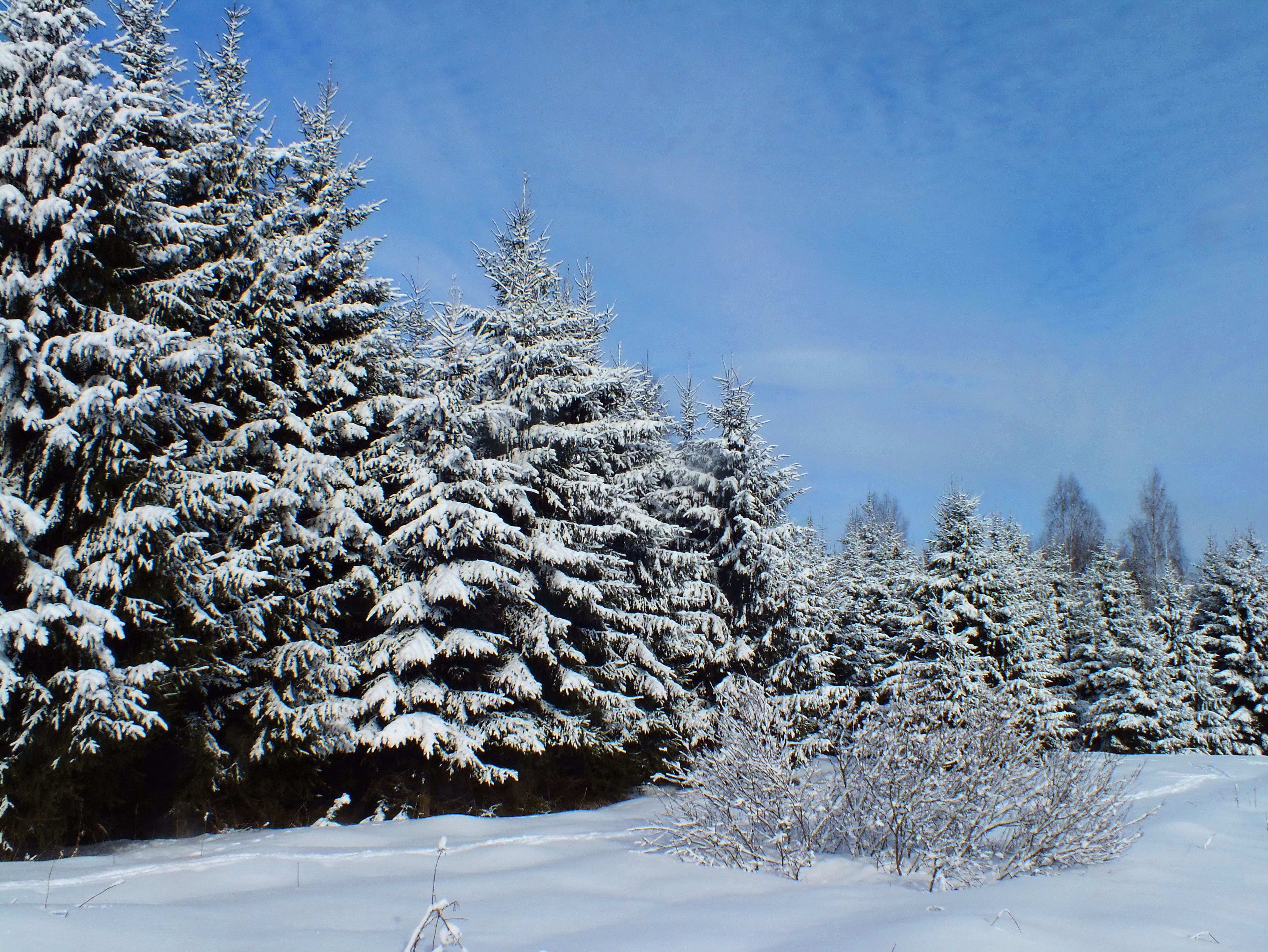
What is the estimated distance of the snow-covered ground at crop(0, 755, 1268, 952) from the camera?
12.2 feet

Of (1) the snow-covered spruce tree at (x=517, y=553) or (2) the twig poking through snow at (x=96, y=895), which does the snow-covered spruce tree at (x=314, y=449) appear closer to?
(1) the snow-covered spruce tree at (x=517, y=553)

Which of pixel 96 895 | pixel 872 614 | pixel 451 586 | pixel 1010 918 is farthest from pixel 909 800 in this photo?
pixel 872 614

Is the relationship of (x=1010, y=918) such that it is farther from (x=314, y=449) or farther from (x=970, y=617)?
(x=970, y=617)

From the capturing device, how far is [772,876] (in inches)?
223

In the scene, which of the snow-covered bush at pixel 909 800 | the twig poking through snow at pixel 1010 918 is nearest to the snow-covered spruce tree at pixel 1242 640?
the snow-covered bush at pixel 909 800

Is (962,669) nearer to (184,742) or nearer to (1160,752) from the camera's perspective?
(1160,752)

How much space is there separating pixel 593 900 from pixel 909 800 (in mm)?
2451

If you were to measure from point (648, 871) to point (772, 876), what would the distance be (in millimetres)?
942

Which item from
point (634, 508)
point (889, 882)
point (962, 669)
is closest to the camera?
point (889, 882)

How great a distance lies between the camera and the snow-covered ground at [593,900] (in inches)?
146

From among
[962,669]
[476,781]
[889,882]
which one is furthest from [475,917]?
[962,669]

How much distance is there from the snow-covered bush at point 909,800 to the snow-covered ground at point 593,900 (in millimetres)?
210

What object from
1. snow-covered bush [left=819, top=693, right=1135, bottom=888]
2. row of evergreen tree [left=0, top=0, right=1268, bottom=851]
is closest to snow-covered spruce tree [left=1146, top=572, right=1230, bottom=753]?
row of evergreen tree [left=0, top=0, right=1268, bottom=851]

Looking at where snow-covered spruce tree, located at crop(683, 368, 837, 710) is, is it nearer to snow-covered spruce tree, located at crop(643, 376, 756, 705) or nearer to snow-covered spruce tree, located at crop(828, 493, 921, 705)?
snow-covered spruce tree, located at crop(643, 376, 756, 705)
